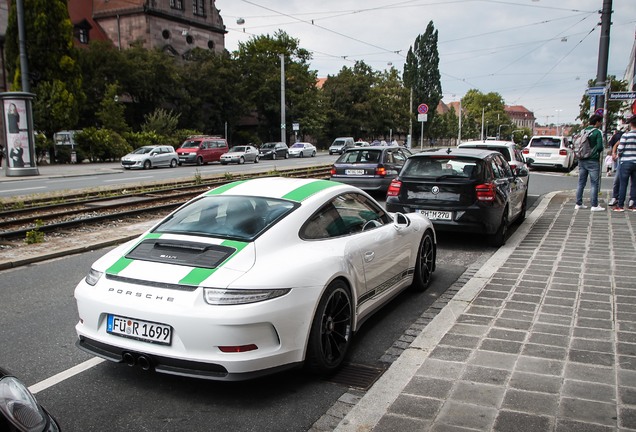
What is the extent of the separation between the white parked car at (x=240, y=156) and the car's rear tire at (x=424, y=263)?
31202mm

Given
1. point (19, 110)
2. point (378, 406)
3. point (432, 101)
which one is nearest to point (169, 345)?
point (378, 406)

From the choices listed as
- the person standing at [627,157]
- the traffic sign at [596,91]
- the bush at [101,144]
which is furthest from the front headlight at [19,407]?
the bush at [101,144]

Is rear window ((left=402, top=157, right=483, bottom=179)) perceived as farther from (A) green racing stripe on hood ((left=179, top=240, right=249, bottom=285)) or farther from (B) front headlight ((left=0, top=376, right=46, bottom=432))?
(B) front headlight ((left=0, top=376, right=46, bottom=432))

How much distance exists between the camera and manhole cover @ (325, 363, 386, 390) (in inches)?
148

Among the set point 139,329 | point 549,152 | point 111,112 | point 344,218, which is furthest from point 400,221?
point 111,112

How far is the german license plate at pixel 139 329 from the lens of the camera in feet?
10.9

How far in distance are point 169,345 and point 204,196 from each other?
5.58ft

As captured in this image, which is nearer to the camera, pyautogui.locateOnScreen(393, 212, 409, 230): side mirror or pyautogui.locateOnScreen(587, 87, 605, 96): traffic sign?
pyautogui.locateOnScreen(393, 212, 409, 230): side mirror

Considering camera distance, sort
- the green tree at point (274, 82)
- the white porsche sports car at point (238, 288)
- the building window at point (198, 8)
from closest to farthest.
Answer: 1. the white porsche sports car at point (238, 288)
2. the green tree at point (274, 82)
3. the building window at point (198, 8)

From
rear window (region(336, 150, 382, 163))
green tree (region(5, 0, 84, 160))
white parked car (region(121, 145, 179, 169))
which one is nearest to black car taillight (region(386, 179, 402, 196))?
rear window (region(336, 150, 382, 163))

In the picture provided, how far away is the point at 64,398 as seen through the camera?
350cm

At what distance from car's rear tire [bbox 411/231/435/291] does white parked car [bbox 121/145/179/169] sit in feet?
89.0

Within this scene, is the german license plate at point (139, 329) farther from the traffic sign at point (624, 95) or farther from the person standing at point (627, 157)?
the traffic sign at point (624, 95)

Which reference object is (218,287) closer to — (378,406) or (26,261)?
(378,406)
